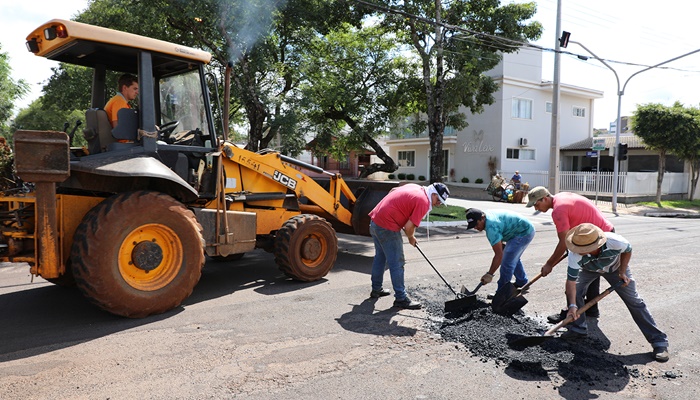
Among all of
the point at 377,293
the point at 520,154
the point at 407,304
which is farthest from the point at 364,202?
the point at 520,154

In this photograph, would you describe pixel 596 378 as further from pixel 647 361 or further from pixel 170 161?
pixel 170 161

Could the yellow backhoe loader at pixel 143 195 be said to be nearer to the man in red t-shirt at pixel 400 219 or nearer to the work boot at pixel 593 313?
the man in red t-shirt at pixel 400 219

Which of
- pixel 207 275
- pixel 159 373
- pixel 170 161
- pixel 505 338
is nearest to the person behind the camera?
pixel 159 373

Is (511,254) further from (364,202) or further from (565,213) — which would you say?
(364,202)

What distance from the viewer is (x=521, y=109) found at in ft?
102

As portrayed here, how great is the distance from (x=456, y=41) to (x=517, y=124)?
1476 centimetres

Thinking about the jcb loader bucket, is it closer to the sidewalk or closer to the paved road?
the paved road

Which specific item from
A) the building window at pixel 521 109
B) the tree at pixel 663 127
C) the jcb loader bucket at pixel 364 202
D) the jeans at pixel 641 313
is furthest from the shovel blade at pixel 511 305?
the building window at pixel 521 109

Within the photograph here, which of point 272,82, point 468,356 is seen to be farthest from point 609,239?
point 272,82

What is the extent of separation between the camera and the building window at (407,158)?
3700cm

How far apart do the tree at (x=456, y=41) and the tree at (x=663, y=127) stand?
9.89m

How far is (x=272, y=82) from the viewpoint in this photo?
17328 mm

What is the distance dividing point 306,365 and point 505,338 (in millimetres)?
2025

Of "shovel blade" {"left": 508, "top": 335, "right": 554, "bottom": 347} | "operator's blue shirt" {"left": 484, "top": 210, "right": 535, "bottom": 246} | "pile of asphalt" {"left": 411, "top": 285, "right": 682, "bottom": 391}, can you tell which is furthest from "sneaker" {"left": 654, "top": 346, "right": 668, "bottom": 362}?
"operator's blue shirt" {"left": 484, "top": 210, "right": 535, "bottom": 246}
